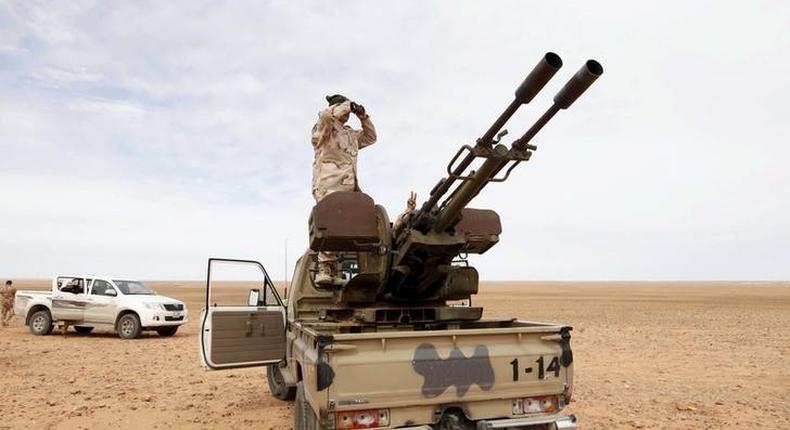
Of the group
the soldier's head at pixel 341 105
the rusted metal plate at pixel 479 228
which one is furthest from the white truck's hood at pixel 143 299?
the rusted metal plate at pixel 479 228

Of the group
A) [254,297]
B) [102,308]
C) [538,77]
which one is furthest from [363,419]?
[102,308]

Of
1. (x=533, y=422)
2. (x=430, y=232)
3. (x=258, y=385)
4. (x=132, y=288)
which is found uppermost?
(x=430, y=232)

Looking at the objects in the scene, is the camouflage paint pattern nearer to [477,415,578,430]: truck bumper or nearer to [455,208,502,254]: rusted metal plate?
[477,415,578,430]: truck bumper

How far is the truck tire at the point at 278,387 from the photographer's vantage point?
8.02 metres

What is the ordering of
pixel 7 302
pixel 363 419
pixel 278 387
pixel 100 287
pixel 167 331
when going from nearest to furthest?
pixel 363 419 < pixel 278 387 < pixel 100 287 < pixel 167 331 < pixel 7 302

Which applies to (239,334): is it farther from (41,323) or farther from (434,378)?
(41,323)

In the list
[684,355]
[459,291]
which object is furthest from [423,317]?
[684,355]

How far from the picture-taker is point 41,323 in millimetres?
16453

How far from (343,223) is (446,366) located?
1534mm

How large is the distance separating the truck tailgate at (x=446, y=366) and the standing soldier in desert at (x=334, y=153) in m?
1.90

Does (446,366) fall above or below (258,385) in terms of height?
above

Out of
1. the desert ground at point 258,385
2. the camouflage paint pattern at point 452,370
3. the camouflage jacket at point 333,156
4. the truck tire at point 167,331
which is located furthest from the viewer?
the truck tire at point 167,331

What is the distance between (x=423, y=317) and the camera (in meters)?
5.79

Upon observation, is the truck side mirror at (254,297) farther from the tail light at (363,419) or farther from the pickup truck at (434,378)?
the tail light at (363,419)
